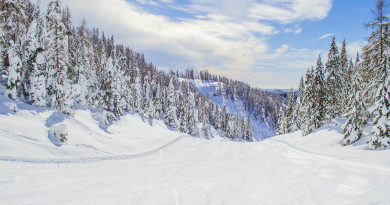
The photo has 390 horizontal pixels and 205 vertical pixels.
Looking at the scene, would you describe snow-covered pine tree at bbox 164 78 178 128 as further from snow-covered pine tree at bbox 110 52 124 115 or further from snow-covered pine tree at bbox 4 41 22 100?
snow-covered pine tree at bbox 4 41 22 100

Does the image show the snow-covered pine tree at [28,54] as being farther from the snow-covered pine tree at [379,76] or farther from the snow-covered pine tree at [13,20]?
the snow-covered pine tree at [379,76]

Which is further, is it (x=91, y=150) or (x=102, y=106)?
(x=102, y=106)

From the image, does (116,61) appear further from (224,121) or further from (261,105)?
(261,105)

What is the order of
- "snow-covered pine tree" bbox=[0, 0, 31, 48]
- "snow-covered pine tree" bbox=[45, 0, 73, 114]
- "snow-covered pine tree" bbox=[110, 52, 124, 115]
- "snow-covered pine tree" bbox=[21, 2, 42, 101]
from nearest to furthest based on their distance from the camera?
1. "snow-covered pine tree" bbox=[21, 2, 42, 101]
2. "snow-covered pine tree" bbox=[0, 0, 31, 48]
3. "snow-covered pine tree" bbox=[45, 0, 73, 114]
4. "snow-covered pine tree" bbox=[110, 52, 124, 115]

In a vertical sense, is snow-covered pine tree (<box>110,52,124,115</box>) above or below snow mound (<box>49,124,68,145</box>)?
above

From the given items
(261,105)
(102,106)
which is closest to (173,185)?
(102,106)

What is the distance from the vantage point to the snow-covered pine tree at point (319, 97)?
1177 inches

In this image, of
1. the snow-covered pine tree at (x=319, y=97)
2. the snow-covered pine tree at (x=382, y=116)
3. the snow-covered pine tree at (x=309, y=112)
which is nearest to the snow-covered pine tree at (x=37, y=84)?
the snow-covered pine tree at (x=382, y=116)

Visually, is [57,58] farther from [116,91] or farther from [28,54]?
[116,91]

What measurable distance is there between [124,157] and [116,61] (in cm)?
2387

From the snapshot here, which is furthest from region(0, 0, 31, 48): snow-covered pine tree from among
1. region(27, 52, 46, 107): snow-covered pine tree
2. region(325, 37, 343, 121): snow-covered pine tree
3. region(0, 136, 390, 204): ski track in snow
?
region(325, 37, 343, 121): snow-covered pine tree

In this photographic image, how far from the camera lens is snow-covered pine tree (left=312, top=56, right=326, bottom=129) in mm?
29906

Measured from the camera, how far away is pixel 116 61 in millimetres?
35781

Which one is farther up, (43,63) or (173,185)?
(43,63)
